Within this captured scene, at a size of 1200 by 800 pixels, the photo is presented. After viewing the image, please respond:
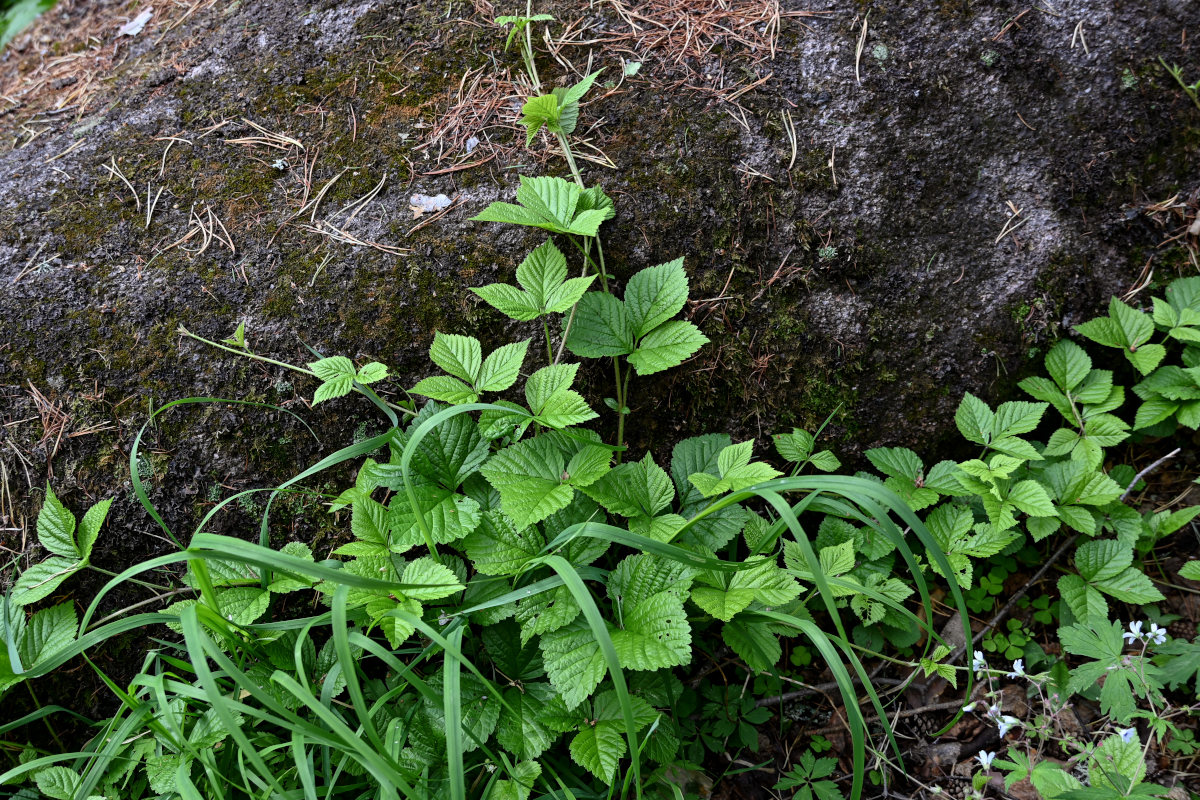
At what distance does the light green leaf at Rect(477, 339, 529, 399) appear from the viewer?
72.6 inches

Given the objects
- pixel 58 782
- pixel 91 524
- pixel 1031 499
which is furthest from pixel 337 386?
pixel 1031 499

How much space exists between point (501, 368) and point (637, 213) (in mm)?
742

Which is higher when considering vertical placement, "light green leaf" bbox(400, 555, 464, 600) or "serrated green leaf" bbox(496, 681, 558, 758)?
"light green leaf" bbox(400, 555, 464, 600)

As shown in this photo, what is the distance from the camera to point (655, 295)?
2.01m

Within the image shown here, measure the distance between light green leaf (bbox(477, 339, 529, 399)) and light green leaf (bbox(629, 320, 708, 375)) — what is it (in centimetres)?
33

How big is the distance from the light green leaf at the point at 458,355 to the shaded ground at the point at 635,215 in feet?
0.80

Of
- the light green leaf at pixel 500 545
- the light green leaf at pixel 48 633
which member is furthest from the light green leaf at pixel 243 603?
the light green leaf at pixel 500 545

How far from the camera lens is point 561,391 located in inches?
71.1

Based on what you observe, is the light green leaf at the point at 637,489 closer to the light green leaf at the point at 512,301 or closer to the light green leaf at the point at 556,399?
the light green leaf at the point at 556,399

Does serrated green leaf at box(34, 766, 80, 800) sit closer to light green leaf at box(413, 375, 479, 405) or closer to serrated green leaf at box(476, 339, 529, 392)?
light green leaf at box(413, 375, 479, 405)

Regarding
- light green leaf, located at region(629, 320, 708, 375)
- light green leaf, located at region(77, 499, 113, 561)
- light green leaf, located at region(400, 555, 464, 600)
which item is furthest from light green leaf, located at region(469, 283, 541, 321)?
light green leaf, located at region(77, 499, 113, 561)

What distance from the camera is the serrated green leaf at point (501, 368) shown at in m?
1.84

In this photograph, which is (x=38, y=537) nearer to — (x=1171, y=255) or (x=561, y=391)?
(x=561, y=391)

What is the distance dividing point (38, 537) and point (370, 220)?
136 cm
